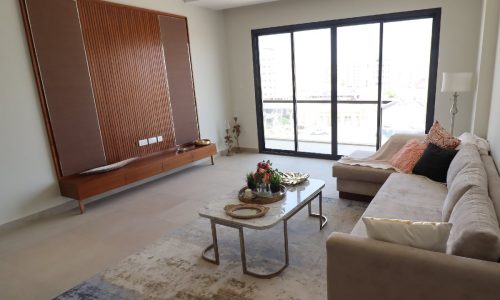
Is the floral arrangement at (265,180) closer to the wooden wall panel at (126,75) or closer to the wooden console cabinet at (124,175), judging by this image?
the wooden console cabinet at (124,175)

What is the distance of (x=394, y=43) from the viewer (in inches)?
189

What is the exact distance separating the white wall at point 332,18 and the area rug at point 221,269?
9.35 ft

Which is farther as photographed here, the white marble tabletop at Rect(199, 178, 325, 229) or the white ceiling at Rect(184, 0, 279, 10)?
the white ceiling at Rect(184, 0, 279, 10)

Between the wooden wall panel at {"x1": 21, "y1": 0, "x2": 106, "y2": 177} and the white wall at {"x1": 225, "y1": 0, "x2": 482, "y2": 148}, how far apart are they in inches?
118

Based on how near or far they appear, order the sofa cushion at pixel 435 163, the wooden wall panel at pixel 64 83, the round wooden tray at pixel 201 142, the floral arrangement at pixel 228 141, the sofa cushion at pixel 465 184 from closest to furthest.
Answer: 1. the sofa cushion at pixel 465 184
2. the sofa cushion at pixel 435 163
3. the wooden wall panel at pixel 64 83
4. the round wooden tray at pixel 201 142
5. the floral arrangement at pixel 228 141

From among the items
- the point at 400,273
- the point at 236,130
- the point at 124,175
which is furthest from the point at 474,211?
the point at 236,130

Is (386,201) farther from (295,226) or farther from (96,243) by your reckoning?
(96,243)

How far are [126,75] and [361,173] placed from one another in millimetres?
3444

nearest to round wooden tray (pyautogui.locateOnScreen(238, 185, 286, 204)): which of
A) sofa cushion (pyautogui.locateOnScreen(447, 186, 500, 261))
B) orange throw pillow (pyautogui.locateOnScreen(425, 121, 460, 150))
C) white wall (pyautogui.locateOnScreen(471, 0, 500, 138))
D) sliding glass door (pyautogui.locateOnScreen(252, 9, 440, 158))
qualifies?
sofa cushion (pyautogui.locateOnScreen(447, 186, 500, 261))

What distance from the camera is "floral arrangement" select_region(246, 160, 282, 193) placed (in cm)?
275

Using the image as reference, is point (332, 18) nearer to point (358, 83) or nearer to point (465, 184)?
point (358, 83)

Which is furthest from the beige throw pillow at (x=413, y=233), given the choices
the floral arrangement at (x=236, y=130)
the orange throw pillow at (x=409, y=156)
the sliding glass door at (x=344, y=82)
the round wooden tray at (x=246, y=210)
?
the floral arrangement at (x=236, y=130)

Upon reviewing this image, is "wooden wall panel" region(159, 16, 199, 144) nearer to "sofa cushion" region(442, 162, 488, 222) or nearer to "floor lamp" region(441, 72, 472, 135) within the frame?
"floor lamp" region(441, 72, 472, 135)

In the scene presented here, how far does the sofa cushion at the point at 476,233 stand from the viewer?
144cm
